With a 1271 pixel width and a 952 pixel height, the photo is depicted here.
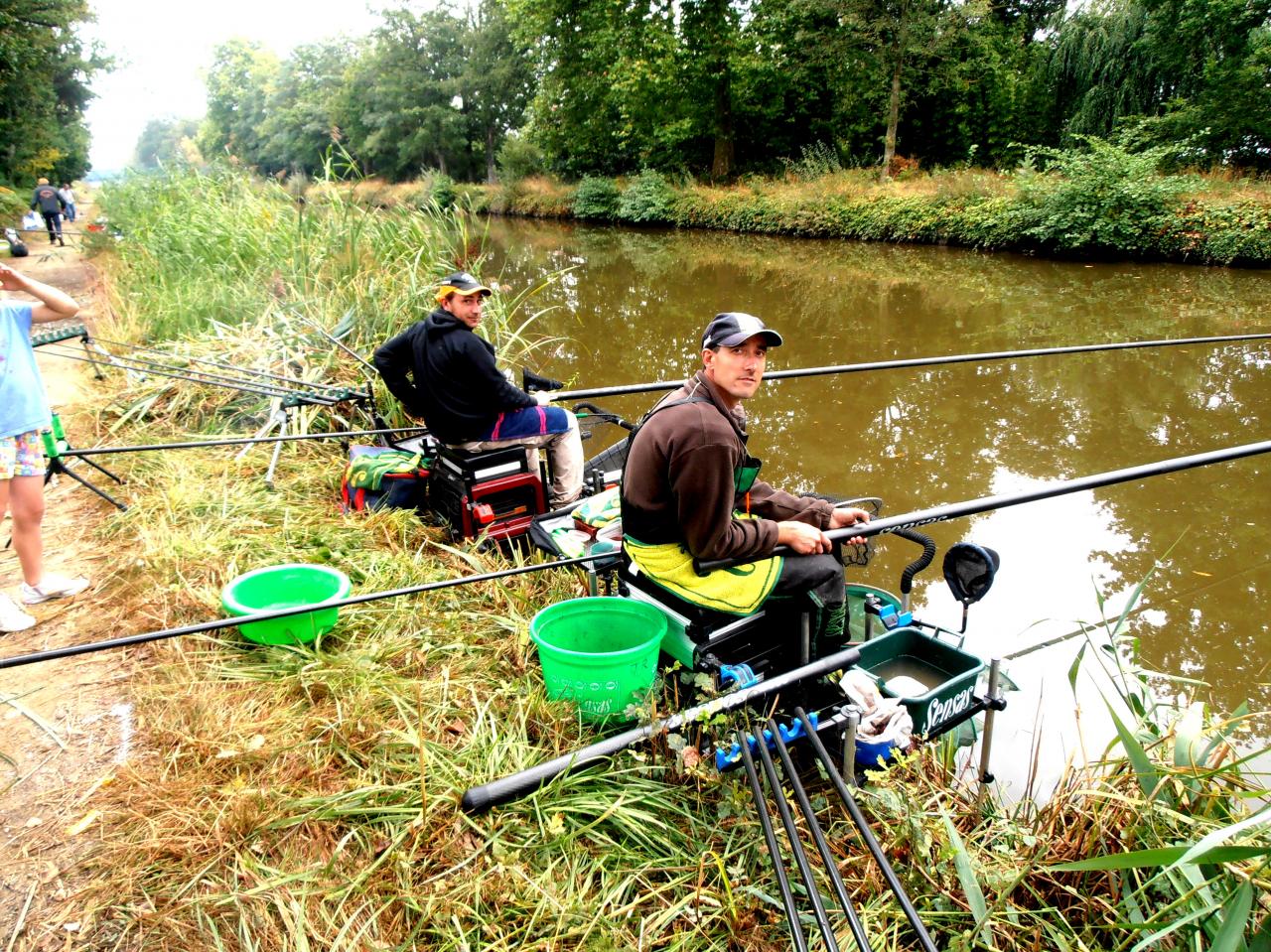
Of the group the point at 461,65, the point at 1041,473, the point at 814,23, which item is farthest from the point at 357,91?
the point at 1041,473

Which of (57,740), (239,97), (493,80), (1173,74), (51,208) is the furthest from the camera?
(239,97)

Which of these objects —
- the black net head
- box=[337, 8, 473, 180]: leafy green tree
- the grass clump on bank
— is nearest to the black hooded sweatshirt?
the black net head

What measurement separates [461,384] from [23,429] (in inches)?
62.8

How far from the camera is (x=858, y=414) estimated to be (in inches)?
247

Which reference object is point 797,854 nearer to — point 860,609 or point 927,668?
point 927,668

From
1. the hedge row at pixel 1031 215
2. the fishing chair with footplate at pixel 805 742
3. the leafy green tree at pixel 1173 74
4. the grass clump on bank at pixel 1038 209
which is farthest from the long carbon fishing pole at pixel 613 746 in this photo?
the leafy green tree at pixel 1173 74

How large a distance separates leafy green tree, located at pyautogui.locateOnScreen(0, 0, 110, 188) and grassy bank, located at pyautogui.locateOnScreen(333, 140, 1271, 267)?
12034 mm

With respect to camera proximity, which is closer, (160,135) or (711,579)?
(711,579)

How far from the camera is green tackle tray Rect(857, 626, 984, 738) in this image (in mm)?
2426

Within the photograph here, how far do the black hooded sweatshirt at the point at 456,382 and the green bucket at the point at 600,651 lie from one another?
1.32 m

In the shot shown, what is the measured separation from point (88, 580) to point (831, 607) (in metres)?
2.94

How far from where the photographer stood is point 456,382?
3.56m

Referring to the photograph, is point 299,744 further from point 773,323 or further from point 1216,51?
point 1216,51

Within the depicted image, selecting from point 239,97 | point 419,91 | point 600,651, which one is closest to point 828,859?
point 600,651
